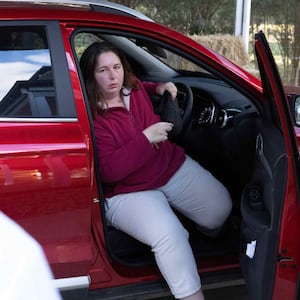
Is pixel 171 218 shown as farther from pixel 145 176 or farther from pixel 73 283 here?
pixel 73 283

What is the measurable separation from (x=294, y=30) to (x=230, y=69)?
6.68 metres

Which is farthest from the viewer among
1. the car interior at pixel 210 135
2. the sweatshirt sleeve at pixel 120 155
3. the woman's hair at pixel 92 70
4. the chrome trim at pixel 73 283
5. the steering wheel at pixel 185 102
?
the steering wheel at pixel 185 102

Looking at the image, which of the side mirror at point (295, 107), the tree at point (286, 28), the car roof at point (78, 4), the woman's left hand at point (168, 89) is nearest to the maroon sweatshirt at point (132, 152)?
the woman's left hand at point (168, 89)

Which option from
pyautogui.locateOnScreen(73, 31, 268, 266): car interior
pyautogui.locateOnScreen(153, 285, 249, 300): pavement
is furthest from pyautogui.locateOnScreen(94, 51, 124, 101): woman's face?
pyautogui.locateOnScreen(153, 285, 249, 300): pavement

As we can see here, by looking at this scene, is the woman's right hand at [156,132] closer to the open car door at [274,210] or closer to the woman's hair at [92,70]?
the woman's hair at [92,70]

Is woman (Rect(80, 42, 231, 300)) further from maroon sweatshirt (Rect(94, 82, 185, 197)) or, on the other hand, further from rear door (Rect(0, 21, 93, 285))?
rear door (Rect(0, 21, 93, 285))

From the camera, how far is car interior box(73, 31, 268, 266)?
2.75 meters

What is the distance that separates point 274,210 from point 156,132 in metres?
0.65

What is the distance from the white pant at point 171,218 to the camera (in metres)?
2.52

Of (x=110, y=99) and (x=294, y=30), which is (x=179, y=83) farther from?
(x=294, y=30)

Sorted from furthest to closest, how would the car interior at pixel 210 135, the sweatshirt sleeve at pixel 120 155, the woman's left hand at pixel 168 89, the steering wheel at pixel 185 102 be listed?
1. the steering wheel at pixel 185 102
2. the woman's left hand at pixel 168 89
3. the car interior at pixel 210 135
4. the sweatshirt sleeve at pixel 120 155

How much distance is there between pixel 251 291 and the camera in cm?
246

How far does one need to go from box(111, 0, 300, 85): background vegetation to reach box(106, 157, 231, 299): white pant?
6.02 metres

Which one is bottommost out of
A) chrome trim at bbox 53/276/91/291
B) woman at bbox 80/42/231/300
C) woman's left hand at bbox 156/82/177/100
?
chrome trim at bbox 53/276/91/291
